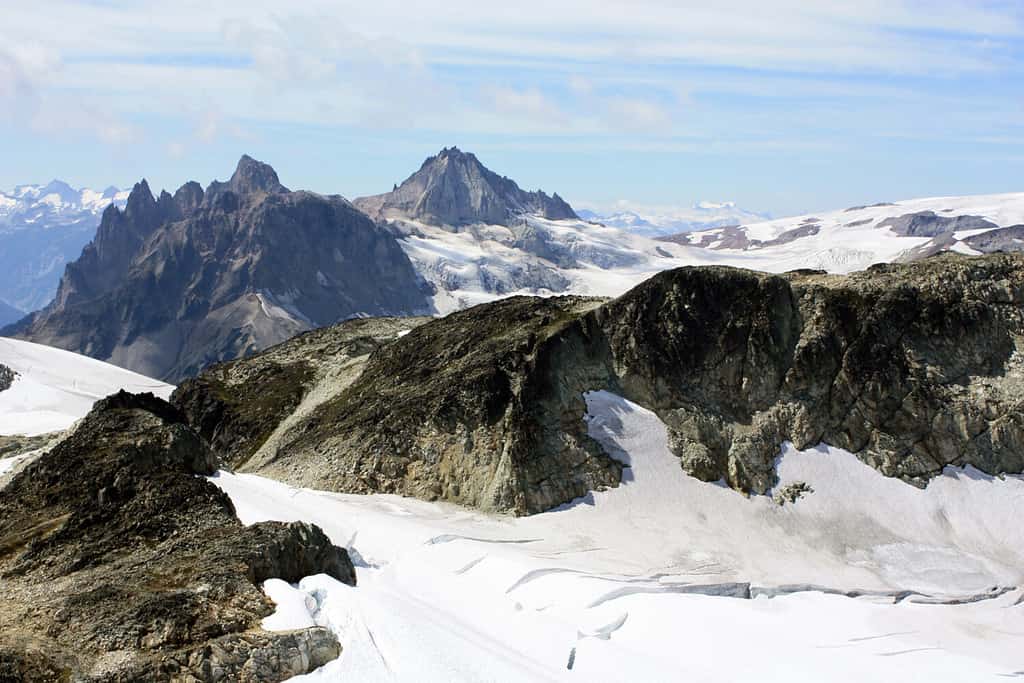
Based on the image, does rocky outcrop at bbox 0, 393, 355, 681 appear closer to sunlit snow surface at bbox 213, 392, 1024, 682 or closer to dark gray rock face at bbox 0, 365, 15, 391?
sunlit snow surface at bbox 213, 392, 1024, 682

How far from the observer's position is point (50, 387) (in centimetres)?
15000

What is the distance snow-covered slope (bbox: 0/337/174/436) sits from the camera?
107m

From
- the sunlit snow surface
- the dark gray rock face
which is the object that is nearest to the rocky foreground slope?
the sunlit snow surface

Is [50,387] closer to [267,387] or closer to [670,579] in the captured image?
[267,387]

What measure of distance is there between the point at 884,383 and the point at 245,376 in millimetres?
58252

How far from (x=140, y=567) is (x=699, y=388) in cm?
4650

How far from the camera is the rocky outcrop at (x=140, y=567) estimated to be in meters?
30.6

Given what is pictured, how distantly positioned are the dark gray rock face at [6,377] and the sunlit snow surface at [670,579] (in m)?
112

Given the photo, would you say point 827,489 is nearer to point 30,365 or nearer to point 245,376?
point 245,376

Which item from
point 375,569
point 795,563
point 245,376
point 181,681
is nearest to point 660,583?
point 795,563

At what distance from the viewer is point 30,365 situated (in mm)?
180375

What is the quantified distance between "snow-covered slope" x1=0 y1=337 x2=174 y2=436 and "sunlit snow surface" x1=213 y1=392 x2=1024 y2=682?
60767mm

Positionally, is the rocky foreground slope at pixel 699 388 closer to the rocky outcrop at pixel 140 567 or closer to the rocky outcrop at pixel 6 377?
the rocky outcrop at pixel 140 567

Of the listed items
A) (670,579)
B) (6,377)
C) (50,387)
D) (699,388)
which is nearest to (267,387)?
(699,388)
